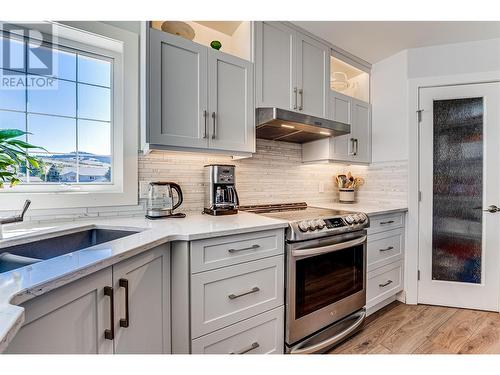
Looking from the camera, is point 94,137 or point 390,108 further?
point 390,108

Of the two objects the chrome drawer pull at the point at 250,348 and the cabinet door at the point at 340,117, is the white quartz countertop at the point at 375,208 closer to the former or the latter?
the cabinet door at the point at 340,117

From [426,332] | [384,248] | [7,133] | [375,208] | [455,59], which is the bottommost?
[426,332]

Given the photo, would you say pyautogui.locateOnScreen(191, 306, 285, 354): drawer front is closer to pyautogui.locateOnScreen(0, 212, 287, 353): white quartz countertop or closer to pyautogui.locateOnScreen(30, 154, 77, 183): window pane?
pyautogui.locateOnScreen(0, 212, 287, 353): white quartz countertop

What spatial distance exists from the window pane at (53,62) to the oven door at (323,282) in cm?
184

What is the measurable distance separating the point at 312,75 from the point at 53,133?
6.54 feet

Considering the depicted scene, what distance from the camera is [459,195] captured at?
7.55 ft

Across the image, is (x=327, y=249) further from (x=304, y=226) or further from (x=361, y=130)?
(x=361, y=130)

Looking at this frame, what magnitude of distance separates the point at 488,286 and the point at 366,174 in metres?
1.44

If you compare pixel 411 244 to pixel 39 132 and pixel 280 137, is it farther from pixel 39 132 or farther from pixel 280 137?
pixel 39 132

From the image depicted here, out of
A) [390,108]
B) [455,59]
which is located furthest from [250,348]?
[455,59]

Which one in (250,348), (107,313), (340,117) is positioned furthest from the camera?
(340,117)

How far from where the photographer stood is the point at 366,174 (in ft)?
9.06

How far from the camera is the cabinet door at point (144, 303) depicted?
0.99 meters
